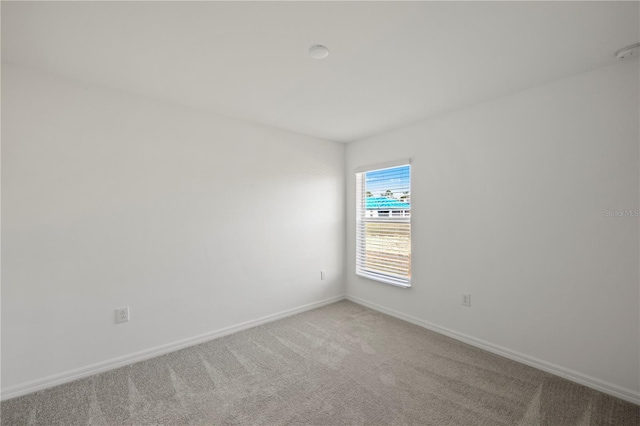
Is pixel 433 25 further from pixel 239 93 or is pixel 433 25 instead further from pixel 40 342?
pixel 40 342

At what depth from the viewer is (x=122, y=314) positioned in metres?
2.38

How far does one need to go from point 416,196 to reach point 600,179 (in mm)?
1505

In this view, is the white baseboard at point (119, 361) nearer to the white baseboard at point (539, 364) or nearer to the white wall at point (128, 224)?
the white wall at point (128, 224)

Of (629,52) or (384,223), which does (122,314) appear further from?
(629,52)

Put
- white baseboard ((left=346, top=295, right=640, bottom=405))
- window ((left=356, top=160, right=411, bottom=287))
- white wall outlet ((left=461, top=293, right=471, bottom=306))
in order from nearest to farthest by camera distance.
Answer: white baseboard ((left=346, top=295, right=640, bottom=405)) < white wall outlet ((left=461, top=293, right=471, bottom=306)) < window ((left=356, top=160, right=411, bottom=287))

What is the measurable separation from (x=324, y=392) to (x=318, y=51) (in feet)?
7.68

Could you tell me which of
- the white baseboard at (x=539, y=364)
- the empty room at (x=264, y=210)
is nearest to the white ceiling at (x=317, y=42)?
the empty room at (x=264, y=210)

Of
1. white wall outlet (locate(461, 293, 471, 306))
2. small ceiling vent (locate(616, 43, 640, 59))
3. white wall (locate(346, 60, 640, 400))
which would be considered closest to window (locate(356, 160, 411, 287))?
white wall (locate(346, 60, 640, 400))

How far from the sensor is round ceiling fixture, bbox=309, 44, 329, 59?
5.86ft

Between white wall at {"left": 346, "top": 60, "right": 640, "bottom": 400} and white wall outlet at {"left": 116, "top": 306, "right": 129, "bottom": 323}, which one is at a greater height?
white wall at {"left": 346, "top": 60, "right": 640, "bottom": 400}

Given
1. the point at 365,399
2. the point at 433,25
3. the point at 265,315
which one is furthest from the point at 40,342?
the point at 433,25

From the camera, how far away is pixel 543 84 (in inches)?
90.0

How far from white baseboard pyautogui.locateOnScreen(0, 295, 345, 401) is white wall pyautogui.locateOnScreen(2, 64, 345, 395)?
3 cm

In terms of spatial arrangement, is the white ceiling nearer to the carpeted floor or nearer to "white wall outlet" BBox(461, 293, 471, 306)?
"white wall outlet" BBox(461, 293, 471, 306)
